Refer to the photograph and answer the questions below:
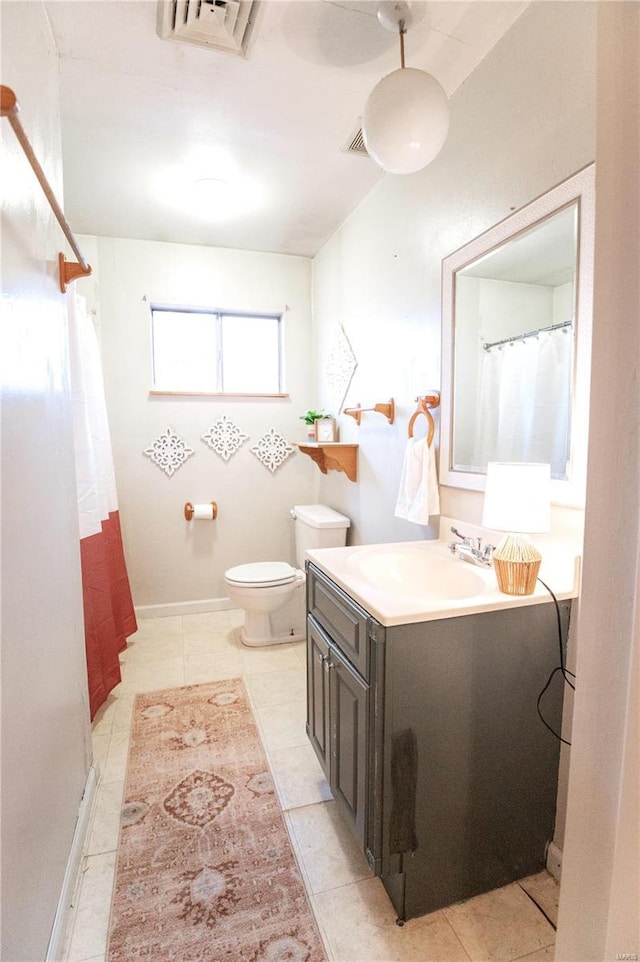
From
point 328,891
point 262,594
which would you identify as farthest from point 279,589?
point 328,891

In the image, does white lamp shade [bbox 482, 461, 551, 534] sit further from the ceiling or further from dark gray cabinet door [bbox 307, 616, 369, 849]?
the ceiling

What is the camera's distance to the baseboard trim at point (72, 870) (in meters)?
1.08

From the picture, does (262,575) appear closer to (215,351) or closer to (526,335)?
(215,351)

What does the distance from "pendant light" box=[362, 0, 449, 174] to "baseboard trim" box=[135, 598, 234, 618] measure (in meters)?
2.83

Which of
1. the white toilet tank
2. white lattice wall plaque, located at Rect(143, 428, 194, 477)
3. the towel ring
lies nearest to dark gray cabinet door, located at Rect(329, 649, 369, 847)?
the towel ring

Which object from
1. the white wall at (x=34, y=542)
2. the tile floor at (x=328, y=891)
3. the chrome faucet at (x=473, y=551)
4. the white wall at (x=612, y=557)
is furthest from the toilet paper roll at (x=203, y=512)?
the white wall at (x=612, y=557)

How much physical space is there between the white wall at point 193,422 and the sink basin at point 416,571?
1.82 metres

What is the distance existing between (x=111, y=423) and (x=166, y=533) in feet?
2.68

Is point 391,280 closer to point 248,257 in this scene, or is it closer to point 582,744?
point 248,257

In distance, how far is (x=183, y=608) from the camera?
10.5ft

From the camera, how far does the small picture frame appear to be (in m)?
2.95

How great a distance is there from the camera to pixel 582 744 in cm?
73

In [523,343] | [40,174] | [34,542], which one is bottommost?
[34,542]

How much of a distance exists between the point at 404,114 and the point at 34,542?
1495 mm
